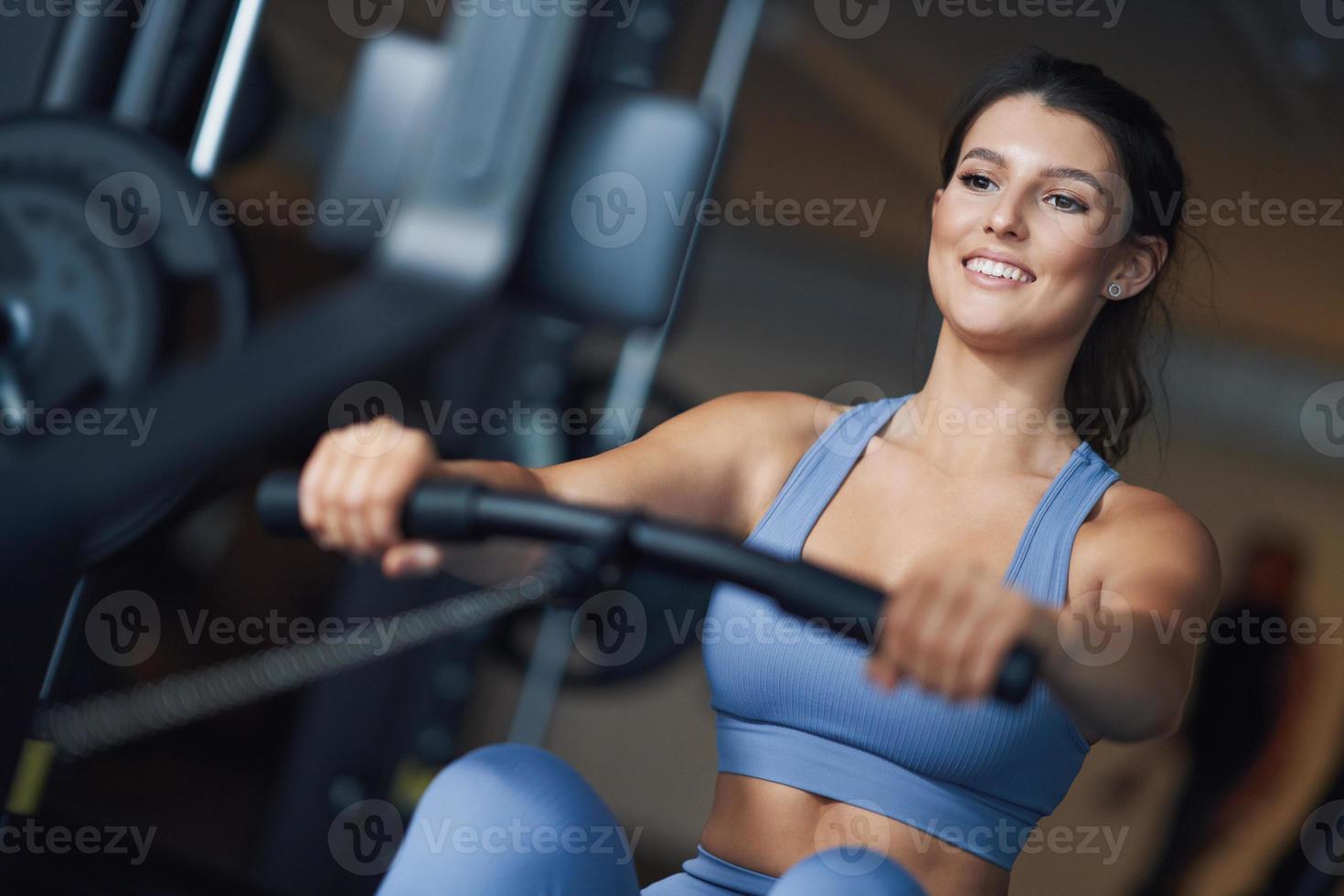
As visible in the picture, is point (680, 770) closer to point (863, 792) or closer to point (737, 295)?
point (737, 295)

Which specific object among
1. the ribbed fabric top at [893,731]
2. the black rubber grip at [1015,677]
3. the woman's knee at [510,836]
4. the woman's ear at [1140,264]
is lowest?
the woman's knee at [510,836]

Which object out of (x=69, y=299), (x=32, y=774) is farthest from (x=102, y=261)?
(x=32, y=774)

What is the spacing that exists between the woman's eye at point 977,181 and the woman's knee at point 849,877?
0.67m

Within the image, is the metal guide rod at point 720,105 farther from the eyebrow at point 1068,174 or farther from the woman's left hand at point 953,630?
the woman's left hand at point 953,630

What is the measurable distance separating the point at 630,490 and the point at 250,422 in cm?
62

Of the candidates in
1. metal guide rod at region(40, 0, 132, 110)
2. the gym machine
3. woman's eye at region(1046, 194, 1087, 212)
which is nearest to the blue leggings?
the gym machine

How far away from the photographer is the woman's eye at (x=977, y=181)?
1349 millimetres

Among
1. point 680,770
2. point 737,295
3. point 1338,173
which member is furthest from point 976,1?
point 680,770

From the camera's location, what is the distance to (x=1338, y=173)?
3928 millimetres

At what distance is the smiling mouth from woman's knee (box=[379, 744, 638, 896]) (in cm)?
60

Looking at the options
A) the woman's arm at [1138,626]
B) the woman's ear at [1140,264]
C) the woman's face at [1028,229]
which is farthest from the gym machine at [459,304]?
the woman's ear at [1140,264]

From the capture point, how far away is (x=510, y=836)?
1.00m

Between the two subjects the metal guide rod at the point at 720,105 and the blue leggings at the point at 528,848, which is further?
the metal guide rod at the point at 720,105

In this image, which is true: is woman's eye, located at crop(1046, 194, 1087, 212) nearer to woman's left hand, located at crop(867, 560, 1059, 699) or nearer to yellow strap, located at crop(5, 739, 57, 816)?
woman's left hand, located at crop(867, 560, 1059, 699)
